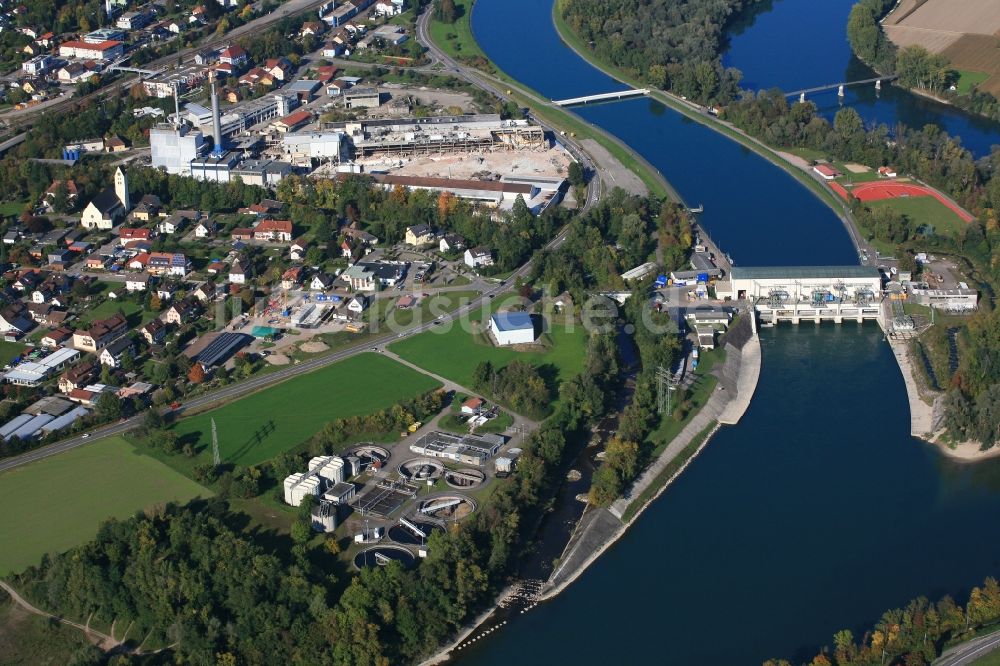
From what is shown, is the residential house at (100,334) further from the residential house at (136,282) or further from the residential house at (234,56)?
the residential house at (234,56)

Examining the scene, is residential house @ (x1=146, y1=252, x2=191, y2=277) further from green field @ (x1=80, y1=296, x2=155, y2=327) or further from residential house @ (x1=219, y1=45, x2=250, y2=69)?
residential house @ (x1=219, y1=45, x2=250, y2=69)

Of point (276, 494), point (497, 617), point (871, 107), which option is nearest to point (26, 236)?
point (276, 494)

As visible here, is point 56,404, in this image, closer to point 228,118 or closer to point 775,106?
point 228,118

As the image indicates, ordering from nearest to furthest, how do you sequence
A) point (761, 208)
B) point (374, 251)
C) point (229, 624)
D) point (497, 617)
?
point (229, 624), point (497, 617), point (374, 251), point (761, 208)

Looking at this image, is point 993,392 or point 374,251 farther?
point 374,251

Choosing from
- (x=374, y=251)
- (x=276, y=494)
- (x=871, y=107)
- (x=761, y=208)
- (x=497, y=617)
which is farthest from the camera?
(x=871, y=107)

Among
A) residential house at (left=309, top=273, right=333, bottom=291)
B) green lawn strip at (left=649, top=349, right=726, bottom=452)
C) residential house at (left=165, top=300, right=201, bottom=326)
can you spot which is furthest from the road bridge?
residential house at (left=165, top=300, right=201, bottom=326)

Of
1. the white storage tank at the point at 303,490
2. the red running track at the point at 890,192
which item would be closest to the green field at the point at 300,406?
the white storage tank at the point at 303,490
